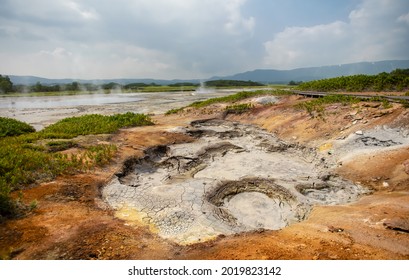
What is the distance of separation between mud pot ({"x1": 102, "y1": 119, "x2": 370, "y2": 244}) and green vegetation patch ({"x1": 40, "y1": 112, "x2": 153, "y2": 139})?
5.93 metres

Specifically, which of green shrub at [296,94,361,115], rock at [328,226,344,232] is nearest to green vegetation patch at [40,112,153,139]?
green shrub at [296,94,361,115]

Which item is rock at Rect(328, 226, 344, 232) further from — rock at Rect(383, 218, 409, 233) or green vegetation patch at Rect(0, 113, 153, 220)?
green vegetation patch at Rect(0, 113, 153, 220)

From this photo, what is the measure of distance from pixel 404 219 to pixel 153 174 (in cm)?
1006

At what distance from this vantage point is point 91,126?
20609 millimetres

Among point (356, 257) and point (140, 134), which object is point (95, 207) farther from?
point (140, 134)

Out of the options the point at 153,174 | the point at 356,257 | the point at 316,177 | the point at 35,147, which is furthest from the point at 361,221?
the point at 35,147

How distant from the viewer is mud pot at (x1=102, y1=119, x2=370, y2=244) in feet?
27.8

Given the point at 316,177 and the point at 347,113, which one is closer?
the point at 316,177

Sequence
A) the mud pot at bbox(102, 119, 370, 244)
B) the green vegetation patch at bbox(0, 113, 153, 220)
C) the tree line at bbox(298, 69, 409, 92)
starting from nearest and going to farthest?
1. the mud pot at bbox(102, 119, 370, 244)
2. the green vegetation patch at bbox(0, 113, 153, 220)
3. the tree line at bbox(298, 69, 409, 92)

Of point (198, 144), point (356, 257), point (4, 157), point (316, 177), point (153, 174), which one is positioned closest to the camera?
point (356, 257)

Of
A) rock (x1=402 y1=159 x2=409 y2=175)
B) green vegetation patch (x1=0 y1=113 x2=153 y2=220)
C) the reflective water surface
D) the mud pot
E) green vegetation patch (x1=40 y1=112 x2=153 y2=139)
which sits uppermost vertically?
the reflective water surface

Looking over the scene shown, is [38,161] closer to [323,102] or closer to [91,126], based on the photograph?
[91,126]

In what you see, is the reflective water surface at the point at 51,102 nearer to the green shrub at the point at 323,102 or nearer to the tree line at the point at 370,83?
the tree line at the point at 370,83

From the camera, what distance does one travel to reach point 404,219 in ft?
24.1
